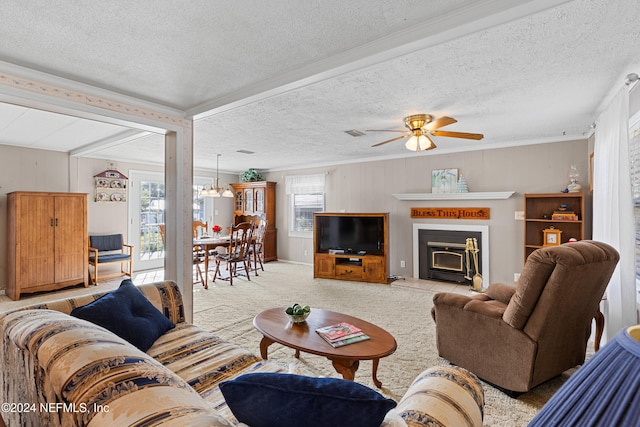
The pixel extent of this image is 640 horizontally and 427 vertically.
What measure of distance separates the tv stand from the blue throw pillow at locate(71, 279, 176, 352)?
3.92 m

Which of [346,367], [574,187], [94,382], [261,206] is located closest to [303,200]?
[261,206]

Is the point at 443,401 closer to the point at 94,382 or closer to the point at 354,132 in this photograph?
the point at 94,382

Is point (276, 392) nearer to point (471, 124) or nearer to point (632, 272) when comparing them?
point (632, 272)

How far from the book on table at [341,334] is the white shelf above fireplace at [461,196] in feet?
11.8

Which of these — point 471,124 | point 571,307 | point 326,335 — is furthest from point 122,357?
point 471,124

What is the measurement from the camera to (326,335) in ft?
6.91

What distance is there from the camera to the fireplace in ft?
16.2

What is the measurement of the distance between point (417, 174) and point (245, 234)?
333cm

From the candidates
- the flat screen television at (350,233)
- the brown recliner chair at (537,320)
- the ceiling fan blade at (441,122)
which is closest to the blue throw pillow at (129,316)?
the brown recliner chair at (537,320)

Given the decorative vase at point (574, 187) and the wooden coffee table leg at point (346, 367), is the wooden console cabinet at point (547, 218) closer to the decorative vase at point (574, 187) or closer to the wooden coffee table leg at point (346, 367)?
the decorative vase at point (574, 187)

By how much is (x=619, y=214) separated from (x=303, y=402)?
9.53 feet

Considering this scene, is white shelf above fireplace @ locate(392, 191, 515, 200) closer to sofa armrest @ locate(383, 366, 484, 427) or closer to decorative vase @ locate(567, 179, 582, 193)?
decorative vase @ locate(567, 179, 582, 193)

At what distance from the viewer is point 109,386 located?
2.60ft

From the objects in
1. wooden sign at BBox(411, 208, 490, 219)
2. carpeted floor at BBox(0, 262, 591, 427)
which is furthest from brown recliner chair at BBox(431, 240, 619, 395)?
wooden sign at BBox(411, 208, 490, 219)
